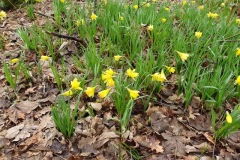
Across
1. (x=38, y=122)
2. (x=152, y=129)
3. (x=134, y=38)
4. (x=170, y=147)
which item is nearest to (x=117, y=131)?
(x=152, y=129)

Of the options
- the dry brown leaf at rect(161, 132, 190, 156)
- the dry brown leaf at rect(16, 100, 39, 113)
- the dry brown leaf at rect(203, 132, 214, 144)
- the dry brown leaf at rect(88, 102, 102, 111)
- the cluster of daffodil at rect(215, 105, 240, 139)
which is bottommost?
the dry brown leaf at rect(161, 132, 190, 156)

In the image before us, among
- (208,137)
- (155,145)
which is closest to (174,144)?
(155,145)

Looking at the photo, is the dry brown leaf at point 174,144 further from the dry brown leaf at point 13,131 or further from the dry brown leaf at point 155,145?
the dry brown leaf at point 13,131

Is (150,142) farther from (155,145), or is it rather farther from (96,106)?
(96,106)

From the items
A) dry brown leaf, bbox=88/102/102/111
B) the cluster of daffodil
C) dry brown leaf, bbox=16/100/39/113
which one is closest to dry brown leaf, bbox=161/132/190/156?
the cluster of daffodil

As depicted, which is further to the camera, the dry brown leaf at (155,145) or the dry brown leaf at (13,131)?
the dry brown leaf at (13,131)

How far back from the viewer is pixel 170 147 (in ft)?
6.08

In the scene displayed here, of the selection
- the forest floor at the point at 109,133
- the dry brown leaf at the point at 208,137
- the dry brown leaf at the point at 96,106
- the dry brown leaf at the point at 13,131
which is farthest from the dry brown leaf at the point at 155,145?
the dry brown leaf at the point at 13,131

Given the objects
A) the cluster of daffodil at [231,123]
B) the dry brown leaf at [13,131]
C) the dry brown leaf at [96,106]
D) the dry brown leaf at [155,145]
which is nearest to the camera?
the cluster of daffodil at [231,123]

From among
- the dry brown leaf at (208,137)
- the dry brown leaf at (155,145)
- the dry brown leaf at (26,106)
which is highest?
the dry brown leaf at (26,106)

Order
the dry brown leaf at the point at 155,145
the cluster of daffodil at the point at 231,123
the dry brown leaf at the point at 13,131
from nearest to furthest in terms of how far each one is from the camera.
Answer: the cluster of daffodil at the point at 231,123, the dry brown leaf at the point at 155,145, the dry brown leaf at the point at 13,131

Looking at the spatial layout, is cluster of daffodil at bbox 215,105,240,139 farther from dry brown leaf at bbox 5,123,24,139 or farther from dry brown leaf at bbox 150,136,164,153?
dry brown leaf at bbox 5,123,24,139

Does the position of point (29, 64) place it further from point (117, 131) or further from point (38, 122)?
point (117, 131)

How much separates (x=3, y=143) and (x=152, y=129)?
1189 mm
